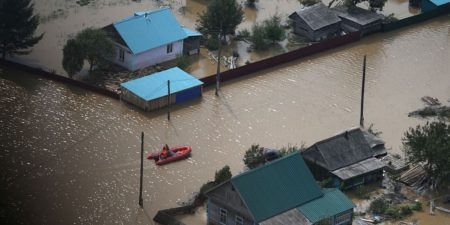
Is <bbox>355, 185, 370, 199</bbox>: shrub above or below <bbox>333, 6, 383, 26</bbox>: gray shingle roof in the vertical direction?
below

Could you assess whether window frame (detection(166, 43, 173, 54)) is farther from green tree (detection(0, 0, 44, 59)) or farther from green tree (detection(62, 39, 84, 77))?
green tree (detection(0, 0, 44, 59))

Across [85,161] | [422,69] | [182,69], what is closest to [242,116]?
[182,69]

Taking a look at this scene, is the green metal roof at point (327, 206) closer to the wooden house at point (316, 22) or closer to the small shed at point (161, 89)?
the small shed at point (161, 89)

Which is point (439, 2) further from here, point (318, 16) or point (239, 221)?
point (239, 221)

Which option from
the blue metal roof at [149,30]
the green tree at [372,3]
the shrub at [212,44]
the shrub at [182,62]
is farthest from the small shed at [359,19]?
the shrub at [182,62]

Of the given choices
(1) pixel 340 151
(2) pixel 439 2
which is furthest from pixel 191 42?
(2) pixel 439 2

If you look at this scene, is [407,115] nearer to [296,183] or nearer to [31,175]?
[296,183]

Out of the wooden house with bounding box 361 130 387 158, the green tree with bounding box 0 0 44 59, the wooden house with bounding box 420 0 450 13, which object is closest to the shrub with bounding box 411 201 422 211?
the wooden house with bounding box 361 130 387 158
